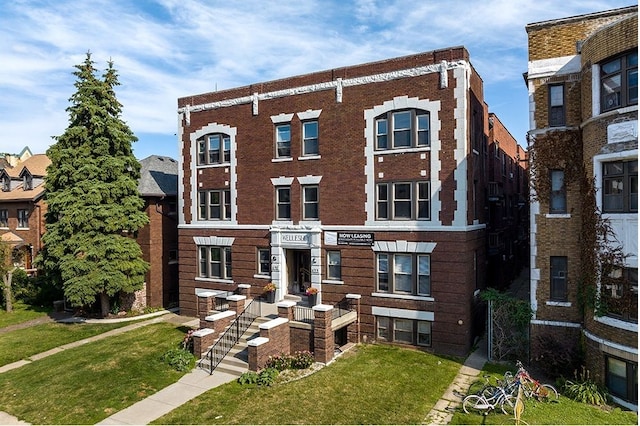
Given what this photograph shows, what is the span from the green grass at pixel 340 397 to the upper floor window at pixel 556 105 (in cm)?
986

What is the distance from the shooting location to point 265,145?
21078 millimetres

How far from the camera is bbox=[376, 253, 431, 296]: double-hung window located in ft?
57.7

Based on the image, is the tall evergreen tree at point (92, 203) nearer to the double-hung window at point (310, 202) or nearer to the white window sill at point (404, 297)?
the double-hung window at point (310, 202)

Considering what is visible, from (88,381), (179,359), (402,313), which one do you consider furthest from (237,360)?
(402,313)

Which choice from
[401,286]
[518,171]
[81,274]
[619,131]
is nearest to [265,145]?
[401,286]

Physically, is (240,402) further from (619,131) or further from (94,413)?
(619,131)

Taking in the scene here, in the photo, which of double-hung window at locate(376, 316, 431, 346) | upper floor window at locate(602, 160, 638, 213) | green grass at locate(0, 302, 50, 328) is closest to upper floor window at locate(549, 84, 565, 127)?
upper floor window at locate(602, 160, 638, 213)

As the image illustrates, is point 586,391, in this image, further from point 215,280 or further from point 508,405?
point 215,280

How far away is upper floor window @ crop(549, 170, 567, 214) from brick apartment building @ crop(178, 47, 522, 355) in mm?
2948

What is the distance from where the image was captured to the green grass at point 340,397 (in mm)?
11820

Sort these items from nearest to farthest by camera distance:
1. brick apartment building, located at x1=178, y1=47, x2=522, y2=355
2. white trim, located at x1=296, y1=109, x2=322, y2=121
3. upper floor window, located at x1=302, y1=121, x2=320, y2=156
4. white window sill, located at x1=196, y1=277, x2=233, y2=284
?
brick apartment building, located at x1=178, y1=47, x2=522, y2=355 → white trim, located at x1=296, y1=109, x2=322, y2=121 → upper floor window, located at x1=302, y1=121, x2=320, y2=156 → white window sill, located at x1=196, y1=277, x2=233, y2=284

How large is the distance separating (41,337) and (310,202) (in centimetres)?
1484

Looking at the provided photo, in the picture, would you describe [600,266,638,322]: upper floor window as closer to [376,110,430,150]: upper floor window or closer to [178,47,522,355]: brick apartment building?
[178,47,522,355]: brick apartment building

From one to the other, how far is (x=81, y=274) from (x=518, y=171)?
33673mm
